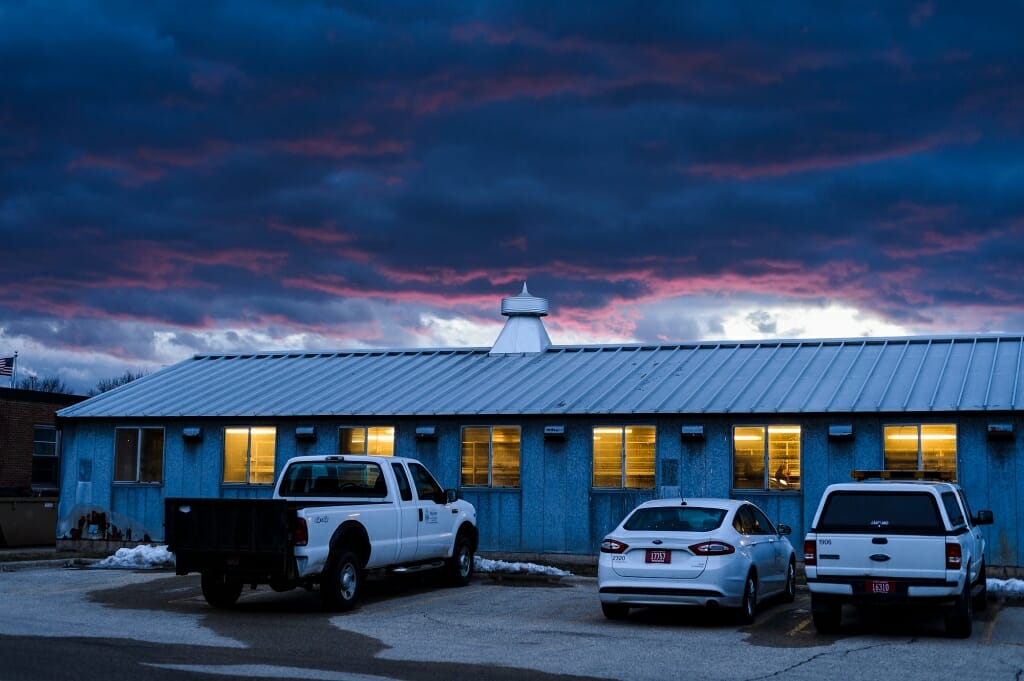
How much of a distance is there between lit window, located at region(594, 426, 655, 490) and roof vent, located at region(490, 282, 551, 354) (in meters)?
6.50

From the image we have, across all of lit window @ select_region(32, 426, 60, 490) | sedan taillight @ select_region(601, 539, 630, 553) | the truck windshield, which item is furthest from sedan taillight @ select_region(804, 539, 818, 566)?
lit window @ select_region(32, 426, 60, 490)

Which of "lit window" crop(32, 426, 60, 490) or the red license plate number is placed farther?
"lit window" crop(32, 426, 60, 490)

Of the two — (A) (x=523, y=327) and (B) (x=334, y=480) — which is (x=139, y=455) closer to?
(A) (x=523, y=327)

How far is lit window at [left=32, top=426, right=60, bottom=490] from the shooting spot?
45156 millimetres

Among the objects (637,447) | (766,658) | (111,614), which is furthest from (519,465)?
(766,658)

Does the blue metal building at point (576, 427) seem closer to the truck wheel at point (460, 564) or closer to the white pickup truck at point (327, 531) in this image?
the truck wheel at point (460, 564)

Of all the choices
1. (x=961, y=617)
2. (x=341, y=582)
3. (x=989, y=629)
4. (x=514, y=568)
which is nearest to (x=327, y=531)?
(x=341, y=582)

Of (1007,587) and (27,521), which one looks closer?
(1007,587)

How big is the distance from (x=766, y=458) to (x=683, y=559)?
9.20 m

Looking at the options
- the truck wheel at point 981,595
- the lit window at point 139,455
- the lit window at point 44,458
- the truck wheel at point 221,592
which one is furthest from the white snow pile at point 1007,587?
the lit window at point 44,458

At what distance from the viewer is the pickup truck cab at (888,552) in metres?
13.9

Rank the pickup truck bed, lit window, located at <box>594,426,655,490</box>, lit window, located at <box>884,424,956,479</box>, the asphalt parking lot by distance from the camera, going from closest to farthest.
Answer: the asphalt parking lot, the pickup truck bed, lit window, located at <box>884,424,956,479</box>, lit window, located at <box>594,426,655,490</box>

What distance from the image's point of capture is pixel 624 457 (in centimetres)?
2481

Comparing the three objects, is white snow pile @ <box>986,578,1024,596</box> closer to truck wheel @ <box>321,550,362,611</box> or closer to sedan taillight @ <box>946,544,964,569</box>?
sedan taillight @ <box>946,544,964,569</box>
